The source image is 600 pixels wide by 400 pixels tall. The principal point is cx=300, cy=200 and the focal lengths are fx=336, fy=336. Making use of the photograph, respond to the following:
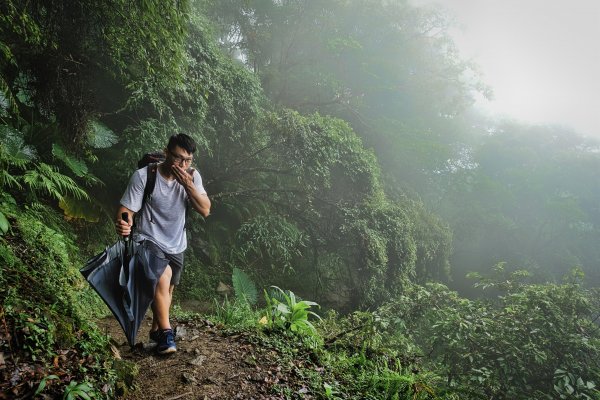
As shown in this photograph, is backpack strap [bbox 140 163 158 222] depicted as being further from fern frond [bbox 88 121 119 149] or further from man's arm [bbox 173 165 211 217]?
fern frond [bbox 88 121 119 149]

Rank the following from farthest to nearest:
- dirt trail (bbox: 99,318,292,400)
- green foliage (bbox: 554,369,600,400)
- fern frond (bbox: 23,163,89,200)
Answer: fern frond (bbox: 23,163,89,200)
green foliage (bbox: 554,369,600,400)
dirt trail (bbox: 99,318,292,400)

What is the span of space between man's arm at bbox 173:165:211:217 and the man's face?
0.05 metres

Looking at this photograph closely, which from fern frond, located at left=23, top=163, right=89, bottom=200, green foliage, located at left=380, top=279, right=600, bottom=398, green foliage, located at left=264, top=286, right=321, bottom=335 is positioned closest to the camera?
green foliage, located at left=264, top=286, right=321, bottom=335

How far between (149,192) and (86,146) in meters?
3.96

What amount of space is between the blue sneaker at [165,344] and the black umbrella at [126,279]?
0.31m

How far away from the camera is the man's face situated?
280 centimetres

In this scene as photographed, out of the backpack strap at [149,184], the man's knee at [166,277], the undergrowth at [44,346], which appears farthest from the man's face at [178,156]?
the undergrowth at [44,346]

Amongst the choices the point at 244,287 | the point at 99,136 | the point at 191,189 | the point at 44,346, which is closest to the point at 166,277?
the point at 191,189

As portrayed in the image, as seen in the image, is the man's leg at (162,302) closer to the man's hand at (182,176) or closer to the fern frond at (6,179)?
the man's hand at (182,176)

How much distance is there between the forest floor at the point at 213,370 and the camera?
2.42 meters

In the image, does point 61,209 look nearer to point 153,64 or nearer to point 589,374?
point 153,64

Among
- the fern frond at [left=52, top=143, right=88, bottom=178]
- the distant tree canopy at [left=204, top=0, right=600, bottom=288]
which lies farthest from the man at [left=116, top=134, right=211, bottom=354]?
the distant tree canopy at [left=204, top=0, right=600, bottom=288]

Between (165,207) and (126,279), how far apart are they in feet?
2.16

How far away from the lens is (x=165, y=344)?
9.23 ft
